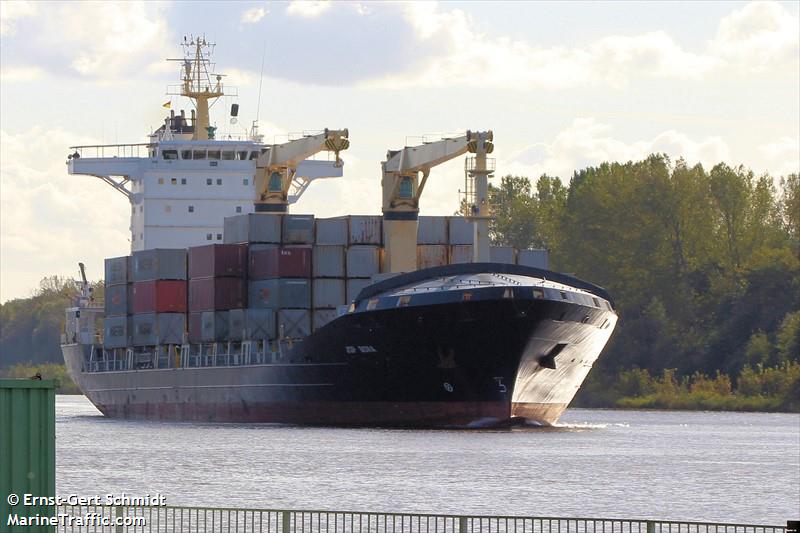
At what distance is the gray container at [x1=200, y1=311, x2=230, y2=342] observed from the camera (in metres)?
68.8

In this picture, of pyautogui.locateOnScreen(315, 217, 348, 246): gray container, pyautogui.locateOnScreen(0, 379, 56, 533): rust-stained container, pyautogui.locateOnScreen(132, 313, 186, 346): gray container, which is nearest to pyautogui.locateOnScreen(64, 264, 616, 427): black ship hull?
pyautogui.locateOnScreen(315, 217, 348, 246): gray container

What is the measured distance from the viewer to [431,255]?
69.4 metres

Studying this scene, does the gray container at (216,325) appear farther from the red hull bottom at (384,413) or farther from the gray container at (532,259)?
the gray container at (532,259)

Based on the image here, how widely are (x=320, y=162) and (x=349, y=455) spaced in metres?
40.4

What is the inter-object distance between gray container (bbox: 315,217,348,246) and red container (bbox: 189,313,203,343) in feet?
19.2

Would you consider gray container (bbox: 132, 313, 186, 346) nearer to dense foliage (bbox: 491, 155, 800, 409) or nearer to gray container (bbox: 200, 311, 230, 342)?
gray container (bbox: 200, 311, 230, 342)

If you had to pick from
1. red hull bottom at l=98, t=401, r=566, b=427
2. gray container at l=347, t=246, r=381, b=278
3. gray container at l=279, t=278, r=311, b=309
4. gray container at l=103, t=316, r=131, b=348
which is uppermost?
gray container at l=347, t=246, r=381, b=278

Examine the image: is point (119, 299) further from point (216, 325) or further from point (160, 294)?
point (216, 325)

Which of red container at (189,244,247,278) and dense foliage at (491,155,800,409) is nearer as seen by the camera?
red container at (189,244,247,278)

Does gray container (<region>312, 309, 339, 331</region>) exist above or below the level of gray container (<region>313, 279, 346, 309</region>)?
below

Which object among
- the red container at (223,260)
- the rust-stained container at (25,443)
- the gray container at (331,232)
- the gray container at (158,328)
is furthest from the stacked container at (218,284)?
the rust-stained container at (25,443)

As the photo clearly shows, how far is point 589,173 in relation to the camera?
458 ft

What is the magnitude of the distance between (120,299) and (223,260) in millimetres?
9555

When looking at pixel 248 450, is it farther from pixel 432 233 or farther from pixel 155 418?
pixel 155 418
